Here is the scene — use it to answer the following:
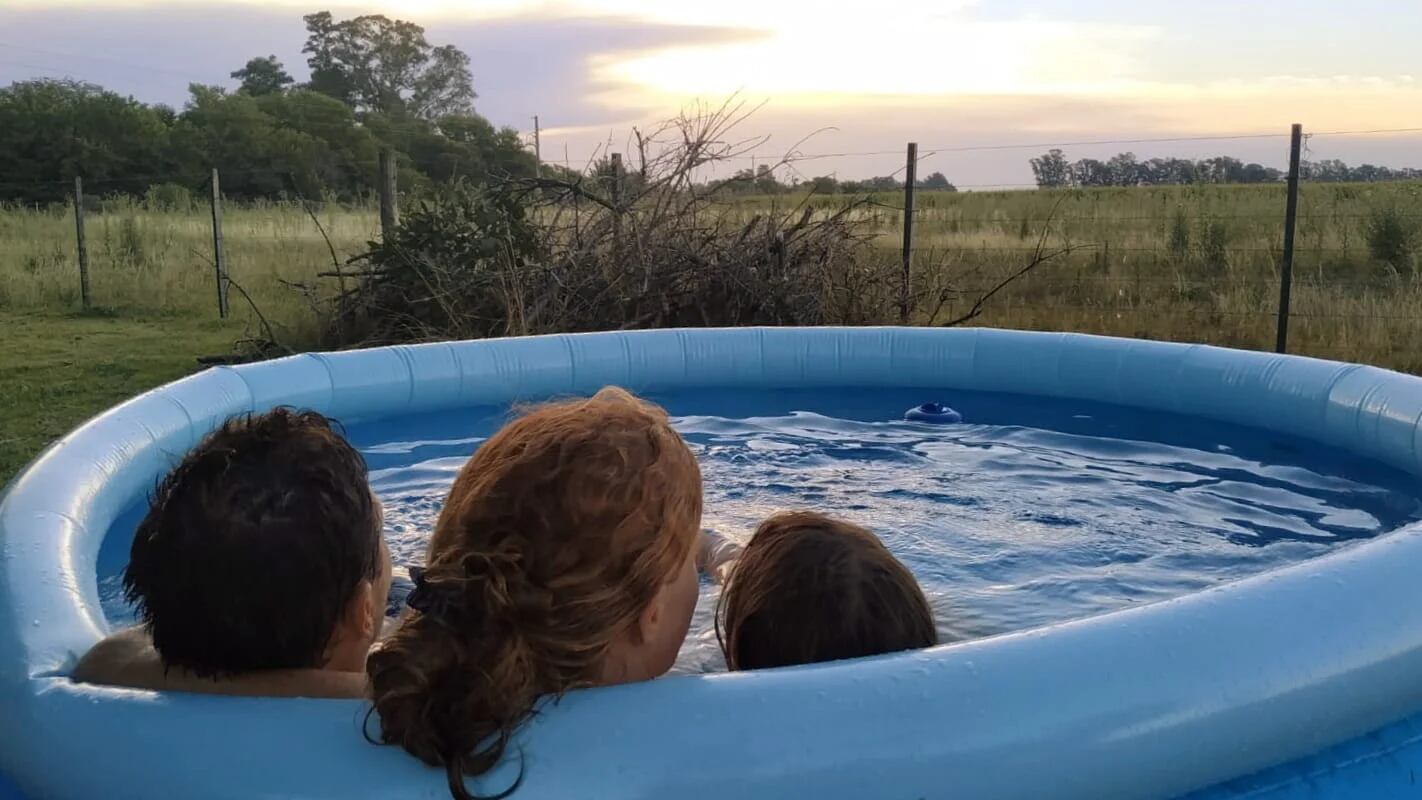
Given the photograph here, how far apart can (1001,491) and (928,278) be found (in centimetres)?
389

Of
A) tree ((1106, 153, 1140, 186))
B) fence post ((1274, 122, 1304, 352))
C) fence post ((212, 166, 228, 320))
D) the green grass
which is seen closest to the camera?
the green grass

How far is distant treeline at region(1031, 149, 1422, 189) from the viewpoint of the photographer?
1268cm

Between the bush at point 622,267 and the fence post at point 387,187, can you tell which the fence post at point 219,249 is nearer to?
the fence post at point 387,187

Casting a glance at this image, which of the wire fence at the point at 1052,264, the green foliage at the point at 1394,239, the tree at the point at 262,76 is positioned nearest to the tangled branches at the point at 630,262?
the wire fence at the point at 1052,264

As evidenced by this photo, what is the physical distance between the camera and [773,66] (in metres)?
9.49

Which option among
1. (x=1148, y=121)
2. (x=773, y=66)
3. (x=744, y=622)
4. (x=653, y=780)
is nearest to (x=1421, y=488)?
(x=744, y=622)

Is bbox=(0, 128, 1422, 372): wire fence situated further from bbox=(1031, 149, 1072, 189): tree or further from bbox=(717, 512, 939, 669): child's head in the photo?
bbox=(717, 512, 939, 669): child's head

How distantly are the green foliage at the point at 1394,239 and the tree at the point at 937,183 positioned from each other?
4.36 metres

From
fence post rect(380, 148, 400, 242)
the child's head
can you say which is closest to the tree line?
fence post rect(380, 148, 400, 242)

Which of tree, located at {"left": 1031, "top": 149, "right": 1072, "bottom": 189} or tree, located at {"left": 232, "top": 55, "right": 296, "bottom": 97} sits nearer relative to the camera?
tree, located at {"left": 1031, "top": 149, "right": 1072, "bottom": 189}

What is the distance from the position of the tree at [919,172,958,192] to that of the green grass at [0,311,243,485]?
16.0 ft

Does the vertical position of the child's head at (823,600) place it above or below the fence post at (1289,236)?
below

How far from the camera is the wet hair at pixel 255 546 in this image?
151 centimetres

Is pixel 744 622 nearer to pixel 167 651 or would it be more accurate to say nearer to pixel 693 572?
pixel 693 572
